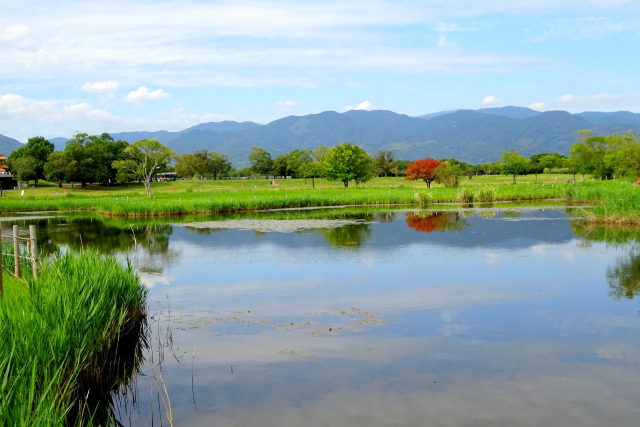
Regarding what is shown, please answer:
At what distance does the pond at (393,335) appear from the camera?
9414mm

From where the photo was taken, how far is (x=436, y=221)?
1586 inches

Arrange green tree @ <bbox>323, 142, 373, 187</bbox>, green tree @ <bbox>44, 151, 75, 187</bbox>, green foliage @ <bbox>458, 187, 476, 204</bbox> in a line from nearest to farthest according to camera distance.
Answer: green foliage @ <bbox>458, 187, 476, 204</bbox>
green tree @ <bbox>323, 142, 373, 187</bbox>
green tree @ <bbox>44, 151, 75, 187</bbox>

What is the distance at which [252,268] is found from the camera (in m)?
22.7

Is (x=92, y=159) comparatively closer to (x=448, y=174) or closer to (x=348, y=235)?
(x=448, y=174)

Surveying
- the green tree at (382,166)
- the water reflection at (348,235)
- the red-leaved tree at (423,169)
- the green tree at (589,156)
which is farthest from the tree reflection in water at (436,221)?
the green tree at (382,166)

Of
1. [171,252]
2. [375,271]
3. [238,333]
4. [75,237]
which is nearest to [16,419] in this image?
[238,333]

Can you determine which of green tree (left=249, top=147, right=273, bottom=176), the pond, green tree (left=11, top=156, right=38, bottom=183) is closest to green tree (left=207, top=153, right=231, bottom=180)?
green tree (left=249, top=147, right=273, bottom=176)

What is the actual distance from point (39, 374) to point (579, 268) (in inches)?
730

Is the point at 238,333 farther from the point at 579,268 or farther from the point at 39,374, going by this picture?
the point at 579,268

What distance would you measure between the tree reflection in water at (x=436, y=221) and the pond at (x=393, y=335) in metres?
7.63

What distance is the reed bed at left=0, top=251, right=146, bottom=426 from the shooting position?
22.2ft

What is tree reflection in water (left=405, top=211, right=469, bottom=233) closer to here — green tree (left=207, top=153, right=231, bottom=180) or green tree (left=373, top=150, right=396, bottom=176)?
green tree (left=373, top=150, right=396, bottom=176)

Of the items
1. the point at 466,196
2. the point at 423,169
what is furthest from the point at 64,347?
the point at 423,169

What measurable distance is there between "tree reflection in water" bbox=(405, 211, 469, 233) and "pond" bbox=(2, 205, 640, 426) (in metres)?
7.63
